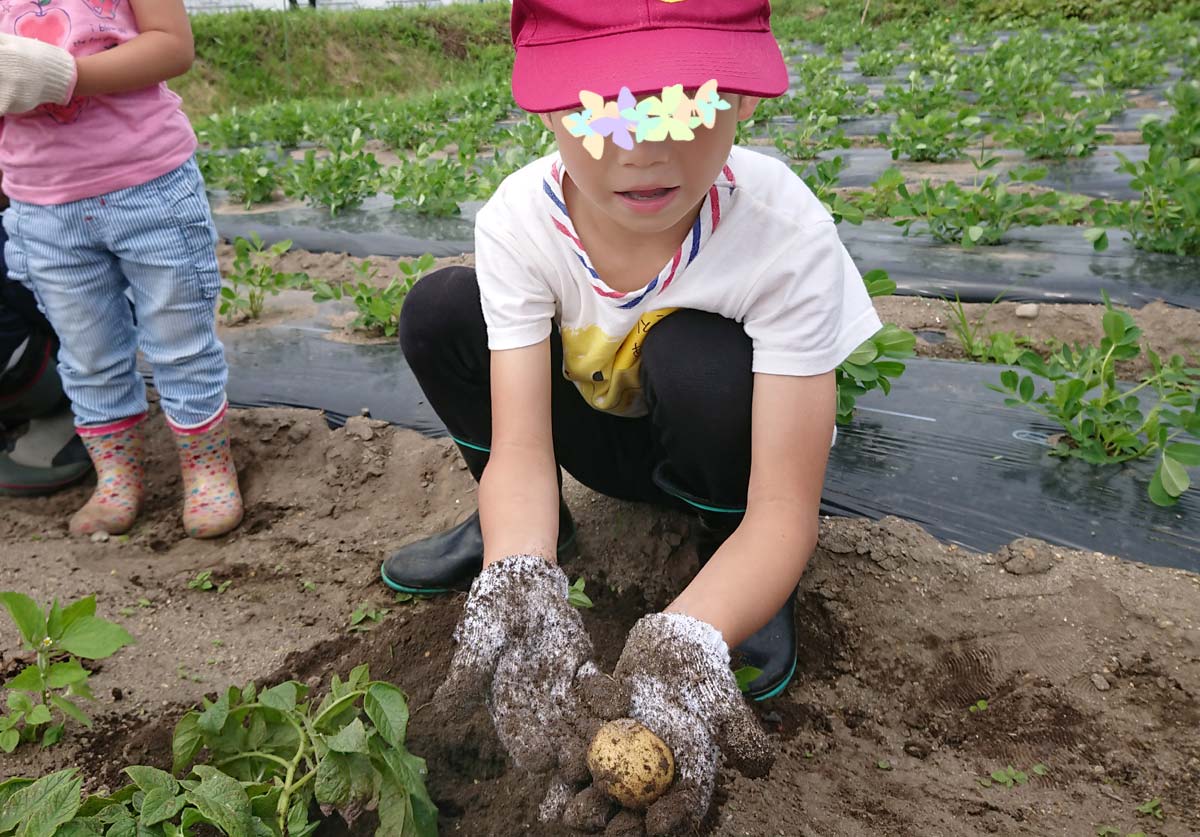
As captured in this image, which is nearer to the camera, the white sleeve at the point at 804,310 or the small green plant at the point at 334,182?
the white sleeve at the point at 804,310

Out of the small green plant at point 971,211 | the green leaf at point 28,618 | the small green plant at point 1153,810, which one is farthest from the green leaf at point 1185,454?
the green leaf at point 28,618

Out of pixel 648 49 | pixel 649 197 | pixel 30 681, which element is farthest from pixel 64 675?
pixel 648 49

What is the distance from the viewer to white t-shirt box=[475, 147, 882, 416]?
1216mm

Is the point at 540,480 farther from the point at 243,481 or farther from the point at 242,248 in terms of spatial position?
the point at 242,248

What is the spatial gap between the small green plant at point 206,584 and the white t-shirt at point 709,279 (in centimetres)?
83

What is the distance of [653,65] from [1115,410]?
1303 millimetres

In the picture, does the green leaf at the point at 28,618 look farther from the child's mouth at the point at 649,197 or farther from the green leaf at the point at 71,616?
the child's mouth at the point at 649,197

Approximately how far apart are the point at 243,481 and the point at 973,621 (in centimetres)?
163

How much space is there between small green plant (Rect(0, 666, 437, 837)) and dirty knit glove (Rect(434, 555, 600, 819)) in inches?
3.6

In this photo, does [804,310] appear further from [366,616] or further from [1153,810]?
[366,616]

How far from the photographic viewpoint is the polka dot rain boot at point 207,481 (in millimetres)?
1959

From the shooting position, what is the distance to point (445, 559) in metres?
1.67

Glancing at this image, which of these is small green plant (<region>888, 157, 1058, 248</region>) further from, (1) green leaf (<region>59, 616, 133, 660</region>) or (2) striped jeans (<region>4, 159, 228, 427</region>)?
(1) green leaf (<region>59, 616, 133, 660</region>)

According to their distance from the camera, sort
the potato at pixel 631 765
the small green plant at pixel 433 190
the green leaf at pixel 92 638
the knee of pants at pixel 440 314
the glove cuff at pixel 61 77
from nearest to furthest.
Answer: the potato at pixel 631 765, the green leaf at pixel 92 638, the knee of pants at pixel 440 314, the glove cuff at pixel 61 77, the small green plant at pixel 433 190
